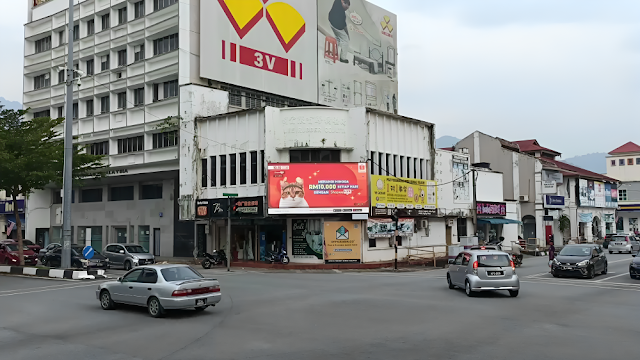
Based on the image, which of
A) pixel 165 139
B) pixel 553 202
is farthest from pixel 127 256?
pixel 553 202

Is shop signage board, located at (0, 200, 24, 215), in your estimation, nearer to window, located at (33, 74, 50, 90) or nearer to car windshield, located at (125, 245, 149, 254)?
window, located at (33, 74, 50, 90)

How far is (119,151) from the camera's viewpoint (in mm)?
47188

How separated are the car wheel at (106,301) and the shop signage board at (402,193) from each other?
21.2 metres

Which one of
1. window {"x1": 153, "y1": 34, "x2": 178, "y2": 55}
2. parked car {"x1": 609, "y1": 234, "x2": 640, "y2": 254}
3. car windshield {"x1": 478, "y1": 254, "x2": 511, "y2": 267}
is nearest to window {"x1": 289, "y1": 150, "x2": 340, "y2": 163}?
window {"x1": 153, "y1": 34, "x2": 178, "y2": 55}

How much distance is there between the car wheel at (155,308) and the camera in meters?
14.9

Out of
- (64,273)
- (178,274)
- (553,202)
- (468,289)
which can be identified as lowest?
(64,273)

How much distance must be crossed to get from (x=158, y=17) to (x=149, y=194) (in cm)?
1464

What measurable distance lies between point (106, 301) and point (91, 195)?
4036cm

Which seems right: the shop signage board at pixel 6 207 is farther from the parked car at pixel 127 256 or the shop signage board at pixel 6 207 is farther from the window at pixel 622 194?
the window at pixel 622 194

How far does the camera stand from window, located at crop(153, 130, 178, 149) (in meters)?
42.2

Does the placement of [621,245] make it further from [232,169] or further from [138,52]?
[138,52]

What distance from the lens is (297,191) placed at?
113ft

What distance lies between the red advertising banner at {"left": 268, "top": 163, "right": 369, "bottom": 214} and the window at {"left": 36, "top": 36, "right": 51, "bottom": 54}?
107 ft

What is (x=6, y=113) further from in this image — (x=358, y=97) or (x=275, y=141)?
(x=358, y=97)
